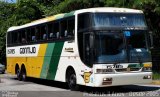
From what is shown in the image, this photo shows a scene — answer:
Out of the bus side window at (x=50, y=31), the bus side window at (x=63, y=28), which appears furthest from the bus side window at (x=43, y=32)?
the bus side window at (x=63, y=28)

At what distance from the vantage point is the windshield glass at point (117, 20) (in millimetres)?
16141

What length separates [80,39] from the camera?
16891 mm

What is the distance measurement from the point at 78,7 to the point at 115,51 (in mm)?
11757

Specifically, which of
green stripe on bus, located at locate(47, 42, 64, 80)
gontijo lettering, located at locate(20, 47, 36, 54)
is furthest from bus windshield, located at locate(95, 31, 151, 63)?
gontijo lettering, located at locate(20, 47, 36, 54)

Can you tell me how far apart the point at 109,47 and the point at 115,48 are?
251mm

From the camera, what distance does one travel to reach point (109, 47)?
1583 centimetres

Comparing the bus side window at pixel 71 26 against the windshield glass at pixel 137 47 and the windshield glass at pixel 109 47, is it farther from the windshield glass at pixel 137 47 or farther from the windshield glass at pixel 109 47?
the windshield glass at pixel 137 47

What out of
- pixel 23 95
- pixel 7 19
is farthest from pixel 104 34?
pixel 7 19

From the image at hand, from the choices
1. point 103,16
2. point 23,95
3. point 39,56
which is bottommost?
point 23,95

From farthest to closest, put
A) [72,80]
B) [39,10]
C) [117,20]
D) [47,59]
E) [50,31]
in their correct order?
[39,10]
[47,59]
[50,31]
[72,80]
[117,20]

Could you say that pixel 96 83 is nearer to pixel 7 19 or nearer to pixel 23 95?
pixel 23 95

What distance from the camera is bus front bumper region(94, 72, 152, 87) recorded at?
50.9 ft

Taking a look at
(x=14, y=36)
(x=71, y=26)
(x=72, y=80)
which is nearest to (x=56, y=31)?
(x=71, y=26)

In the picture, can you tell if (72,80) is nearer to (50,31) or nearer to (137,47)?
(137,47)
